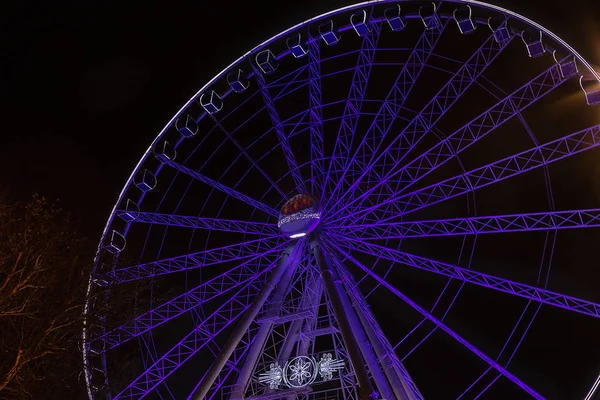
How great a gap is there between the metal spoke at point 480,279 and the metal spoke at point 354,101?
77.0 inches

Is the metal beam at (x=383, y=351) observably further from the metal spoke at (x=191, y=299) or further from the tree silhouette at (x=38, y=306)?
the tree silhouette at (x=38, y=306)

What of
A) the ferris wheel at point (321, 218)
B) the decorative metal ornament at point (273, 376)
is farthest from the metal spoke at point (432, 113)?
the decorative metal ornament at point (273, 376)

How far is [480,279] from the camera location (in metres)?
16.0

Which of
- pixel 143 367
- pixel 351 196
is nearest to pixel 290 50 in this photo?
pixel 351 196

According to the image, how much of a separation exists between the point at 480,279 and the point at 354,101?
18.7 ft

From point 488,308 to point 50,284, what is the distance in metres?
26.2

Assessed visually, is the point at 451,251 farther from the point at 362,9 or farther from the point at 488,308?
the point at 362,9

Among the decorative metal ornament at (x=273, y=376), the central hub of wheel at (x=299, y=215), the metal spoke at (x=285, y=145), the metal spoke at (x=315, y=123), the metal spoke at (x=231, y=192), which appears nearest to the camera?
the decorative metal ornament at (x=273, y=376)

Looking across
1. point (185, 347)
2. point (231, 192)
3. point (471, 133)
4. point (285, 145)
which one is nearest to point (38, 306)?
point (185, 347)

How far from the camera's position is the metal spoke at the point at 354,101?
58.1ft

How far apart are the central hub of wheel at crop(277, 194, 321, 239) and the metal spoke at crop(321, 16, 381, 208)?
1.66 feet

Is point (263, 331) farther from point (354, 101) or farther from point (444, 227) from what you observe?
point (354, 101)

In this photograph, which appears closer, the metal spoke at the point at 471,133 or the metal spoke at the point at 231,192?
the metal spoke at the point at 471,133

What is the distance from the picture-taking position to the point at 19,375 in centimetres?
989
